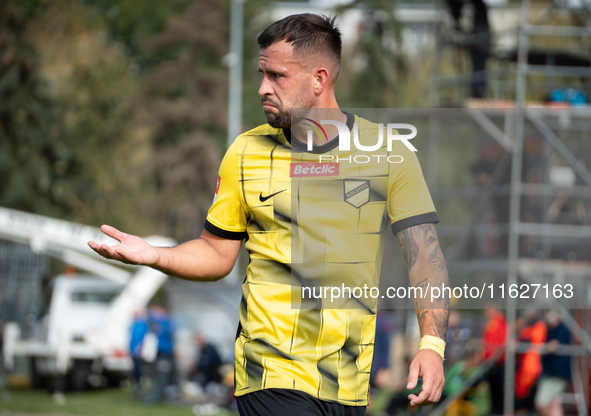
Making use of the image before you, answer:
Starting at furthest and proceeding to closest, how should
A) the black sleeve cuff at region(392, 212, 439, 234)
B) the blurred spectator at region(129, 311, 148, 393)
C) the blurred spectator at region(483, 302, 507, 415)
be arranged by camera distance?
the blurred spectator at region(129, 311, 148, 393), the blurred spectator at region(483, 302, 507, 415), the black sleeve cuff at region(392, 212, 439, 234)

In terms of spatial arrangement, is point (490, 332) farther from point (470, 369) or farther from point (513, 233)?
point (513, 233)

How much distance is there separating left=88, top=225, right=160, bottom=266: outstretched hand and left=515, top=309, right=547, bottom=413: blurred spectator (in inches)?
332

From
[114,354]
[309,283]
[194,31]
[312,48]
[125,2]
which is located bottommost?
[114,354]

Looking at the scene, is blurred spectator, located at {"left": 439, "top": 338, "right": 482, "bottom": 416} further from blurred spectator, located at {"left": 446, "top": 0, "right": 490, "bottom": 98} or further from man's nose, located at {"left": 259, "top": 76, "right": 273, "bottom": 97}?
man's nose, located at {"left": 259, "top": 76, "right": 273, "bottom": 97}

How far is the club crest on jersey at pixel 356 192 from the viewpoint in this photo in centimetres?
317

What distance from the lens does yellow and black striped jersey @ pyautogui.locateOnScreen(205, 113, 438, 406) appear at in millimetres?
3053

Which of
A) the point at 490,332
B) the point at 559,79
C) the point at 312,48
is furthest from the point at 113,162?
the point at 312,48

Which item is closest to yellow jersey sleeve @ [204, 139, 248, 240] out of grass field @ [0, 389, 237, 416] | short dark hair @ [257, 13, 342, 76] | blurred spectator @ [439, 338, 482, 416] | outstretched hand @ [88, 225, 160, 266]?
outstretched hand @ [88, 225, 160, 266]

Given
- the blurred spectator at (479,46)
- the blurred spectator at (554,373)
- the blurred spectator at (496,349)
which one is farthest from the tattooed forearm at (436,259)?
the blurred spectator at (479,46)

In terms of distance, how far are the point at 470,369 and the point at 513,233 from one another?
6.21 feet

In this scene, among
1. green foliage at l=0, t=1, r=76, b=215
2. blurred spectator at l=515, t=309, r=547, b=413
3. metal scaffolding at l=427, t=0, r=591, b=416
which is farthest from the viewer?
green foliage at l=0, t=1, r=76, b=215

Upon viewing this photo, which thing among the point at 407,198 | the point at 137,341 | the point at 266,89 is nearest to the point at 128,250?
the point at 266,89

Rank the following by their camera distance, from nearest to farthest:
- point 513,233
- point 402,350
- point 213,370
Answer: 1. point 513,233
2. point 402,350
3. point 213,370

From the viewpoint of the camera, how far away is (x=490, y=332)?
1101 centimetres
